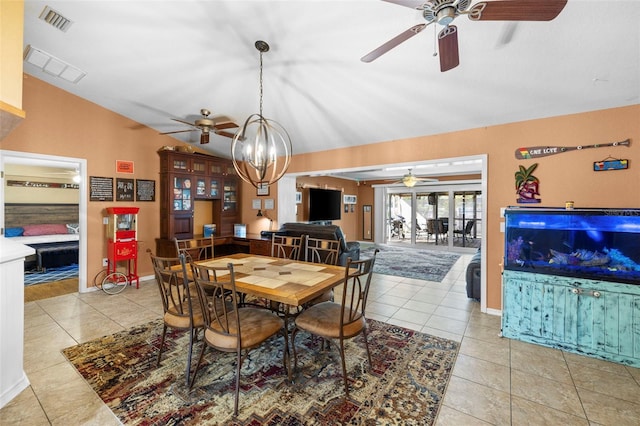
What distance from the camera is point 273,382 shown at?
2039 millimetres

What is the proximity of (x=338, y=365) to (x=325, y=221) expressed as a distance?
604cm

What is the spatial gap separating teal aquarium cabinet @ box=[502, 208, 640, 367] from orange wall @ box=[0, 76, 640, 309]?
609 millimetres

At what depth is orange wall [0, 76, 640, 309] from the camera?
279 cm

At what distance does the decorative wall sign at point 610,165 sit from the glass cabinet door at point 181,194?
6005 millimetres

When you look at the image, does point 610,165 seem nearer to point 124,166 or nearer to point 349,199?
point 124,166

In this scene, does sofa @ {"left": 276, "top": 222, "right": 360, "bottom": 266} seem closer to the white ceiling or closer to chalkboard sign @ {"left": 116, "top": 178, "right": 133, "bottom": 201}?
the white ceiling

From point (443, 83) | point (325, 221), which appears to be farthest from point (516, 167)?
point (325, 221)

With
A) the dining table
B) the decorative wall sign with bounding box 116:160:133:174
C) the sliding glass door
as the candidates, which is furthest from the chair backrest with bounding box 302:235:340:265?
the sliding glass door

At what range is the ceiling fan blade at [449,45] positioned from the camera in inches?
63.1

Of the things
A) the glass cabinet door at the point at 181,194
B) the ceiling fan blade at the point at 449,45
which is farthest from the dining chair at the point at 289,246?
the glass cabinet door at the point at 181,194

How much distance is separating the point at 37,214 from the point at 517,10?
9112mm

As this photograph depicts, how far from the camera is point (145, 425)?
162 centimetres

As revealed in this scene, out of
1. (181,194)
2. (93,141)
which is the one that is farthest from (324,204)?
(93,141)

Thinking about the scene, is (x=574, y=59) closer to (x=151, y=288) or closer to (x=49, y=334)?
(x=49, y=334)
